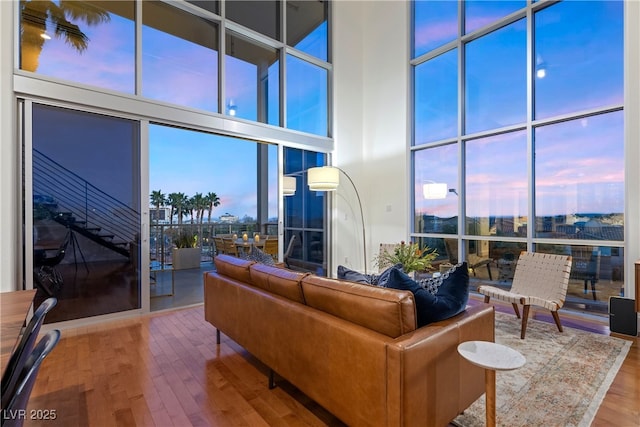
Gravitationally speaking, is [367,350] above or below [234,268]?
below

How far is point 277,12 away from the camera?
5.40 m

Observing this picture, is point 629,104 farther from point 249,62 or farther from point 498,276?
point 249,62

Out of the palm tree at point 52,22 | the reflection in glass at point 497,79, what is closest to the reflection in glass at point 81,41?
the palm tree at point 52,22

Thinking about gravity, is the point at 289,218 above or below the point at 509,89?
below

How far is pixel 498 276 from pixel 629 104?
2.62 m

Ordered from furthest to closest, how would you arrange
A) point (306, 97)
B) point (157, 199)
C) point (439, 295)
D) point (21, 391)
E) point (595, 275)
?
point (306, 97), point (157, 199), point (595, 275), point (439, 295), point (21, 391)

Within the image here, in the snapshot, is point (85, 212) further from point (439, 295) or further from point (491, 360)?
point (491, 360)

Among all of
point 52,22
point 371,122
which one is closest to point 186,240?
point 52,22

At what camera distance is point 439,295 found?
1758mm

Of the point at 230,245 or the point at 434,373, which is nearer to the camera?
the point at 434,373

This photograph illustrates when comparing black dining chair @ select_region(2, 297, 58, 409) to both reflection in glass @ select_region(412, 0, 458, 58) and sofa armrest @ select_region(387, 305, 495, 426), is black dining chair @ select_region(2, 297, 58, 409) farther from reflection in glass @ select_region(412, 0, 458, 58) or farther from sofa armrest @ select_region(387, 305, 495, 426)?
reflection in glass @ select_region(412, 0, 458, 58)

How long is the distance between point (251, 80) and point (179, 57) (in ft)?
3.82

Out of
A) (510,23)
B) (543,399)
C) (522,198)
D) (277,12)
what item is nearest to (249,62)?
(277,12)

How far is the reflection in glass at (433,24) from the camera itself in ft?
17.4
